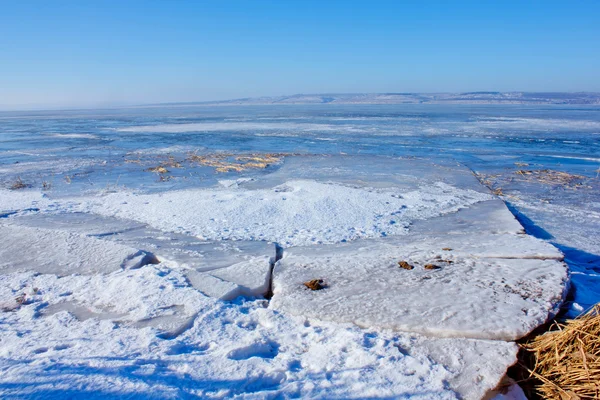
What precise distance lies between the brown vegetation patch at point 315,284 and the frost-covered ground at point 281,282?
5 cm

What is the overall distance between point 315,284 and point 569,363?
6.52ft

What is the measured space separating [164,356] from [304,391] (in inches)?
38.5

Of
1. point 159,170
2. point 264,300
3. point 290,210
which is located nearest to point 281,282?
point 264,300

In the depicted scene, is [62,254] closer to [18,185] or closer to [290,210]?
[290,210]

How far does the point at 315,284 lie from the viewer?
153 inches

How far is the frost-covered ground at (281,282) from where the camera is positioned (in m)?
2.64

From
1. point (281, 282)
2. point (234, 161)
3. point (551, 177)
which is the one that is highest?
point (234, 161)

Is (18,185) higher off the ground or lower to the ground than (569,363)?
higher

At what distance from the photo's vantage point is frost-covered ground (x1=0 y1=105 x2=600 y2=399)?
264 cm

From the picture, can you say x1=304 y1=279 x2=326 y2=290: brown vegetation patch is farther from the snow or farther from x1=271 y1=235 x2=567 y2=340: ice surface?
the snow

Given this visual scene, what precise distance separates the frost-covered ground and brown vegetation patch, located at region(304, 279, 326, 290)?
0.05 m

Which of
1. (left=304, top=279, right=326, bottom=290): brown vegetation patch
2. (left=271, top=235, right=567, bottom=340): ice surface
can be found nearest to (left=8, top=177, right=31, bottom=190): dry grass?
(left=271, top=235, right=567, bottom=340): ice surface

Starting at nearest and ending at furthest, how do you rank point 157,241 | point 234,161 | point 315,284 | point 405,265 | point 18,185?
point 315,284
point 405,265
point 157,241
point 18,185
point 234,161

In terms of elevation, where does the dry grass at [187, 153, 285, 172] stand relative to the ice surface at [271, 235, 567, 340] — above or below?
above
